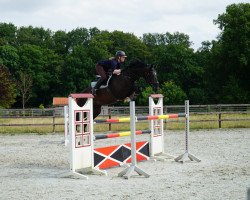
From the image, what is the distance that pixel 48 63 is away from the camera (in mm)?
55406

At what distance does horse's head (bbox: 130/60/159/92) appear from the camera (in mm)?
9253

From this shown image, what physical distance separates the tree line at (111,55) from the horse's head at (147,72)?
28097mm

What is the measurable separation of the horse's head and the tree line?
28.1m

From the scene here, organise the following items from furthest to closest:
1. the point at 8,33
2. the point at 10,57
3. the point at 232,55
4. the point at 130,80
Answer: the point at 8,33
the point at 10,57
the point at 232,55
the point at 130,80

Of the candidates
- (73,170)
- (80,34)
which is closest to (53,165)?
(73,170)

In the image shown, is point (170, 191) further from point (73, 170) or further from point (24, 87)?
point (24, 87)

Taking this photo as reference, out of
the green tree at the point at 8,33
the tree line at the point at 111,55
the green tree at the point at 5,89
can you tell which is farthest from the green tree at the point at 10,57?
the green tree at the point at 5,89

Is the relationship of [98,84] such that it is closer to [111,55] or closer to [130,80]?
[130,80]

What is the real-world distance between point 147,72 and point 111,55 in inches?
1821

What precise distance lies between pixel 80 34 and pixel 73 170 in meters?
58.1

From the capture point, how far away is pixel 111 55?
55.2 metres

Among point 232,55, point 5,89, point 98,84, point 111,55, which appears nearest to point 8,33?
point 111,55

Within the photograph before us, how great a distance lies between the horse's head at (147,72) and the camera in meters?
9.25

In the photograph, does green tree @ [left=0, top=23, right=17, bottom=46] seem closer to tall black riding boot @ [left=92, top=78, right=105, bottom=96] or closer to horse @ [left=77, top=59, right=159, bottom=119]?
tall black riding boot @ [left=92, top=78, right=105, bottom=96]
